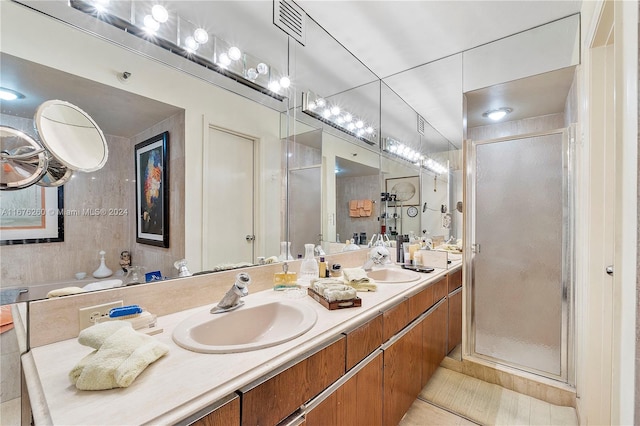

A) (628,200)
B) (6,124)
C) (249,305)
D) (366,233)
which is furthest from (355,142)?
(6,124)

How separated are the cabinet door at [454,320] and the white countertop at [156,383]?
1637 mm

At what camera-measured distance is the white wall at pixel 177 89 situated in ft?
2.86

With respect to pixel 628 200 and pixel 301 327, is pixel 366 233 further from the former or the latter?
pixel 628 200

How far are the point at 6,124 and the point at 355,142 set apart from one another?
2091mm

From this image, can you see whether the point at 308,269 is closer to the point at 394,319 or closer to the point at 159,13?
the point at 394,319

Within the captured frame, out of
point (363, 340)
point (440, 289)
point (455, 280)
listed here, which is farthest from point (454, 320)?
point (363, 340)

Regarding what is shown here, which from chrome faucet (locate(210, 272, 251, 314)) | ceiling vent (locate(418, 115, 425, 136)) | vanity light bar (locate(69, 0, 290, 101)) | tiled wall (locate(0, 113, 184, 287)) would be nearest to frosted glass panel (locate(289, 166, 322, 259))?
vanity light bar (locate(69, 0, 290, 101))

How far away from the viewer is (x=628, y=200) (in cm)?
69

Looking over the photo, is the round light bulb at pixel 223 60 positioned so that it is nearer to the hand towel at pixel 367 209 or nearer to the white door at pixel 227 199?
the white door at pixel 227 199

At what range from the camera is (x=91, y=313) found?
90cm

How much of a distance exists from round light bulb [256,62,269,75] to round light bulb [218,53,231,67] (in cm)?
20

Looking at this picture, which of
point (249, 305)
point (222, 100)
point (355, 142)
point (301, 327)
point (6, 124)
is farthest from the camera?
point (355, 142)

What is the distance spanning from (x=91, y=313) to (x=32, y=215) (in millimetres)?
370

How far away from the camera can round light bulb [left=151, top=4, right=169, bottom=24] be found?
119 centimetres
